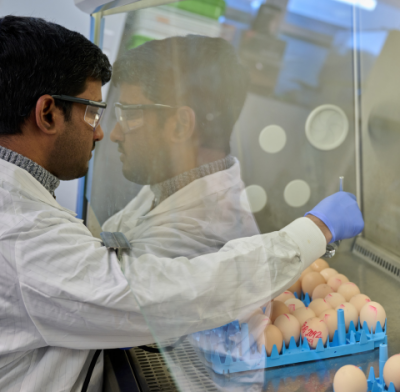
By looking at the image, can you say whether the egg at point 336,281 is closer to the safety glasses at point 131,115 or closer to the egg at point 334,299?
the egg at point 334,299

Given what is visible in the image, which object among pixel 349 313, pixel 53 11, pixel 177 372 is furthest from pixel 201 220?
pixel 53 11

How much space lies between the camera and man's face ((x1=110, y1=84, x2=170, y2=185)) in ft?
3.01

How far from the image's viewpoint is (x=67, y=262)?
0.85m

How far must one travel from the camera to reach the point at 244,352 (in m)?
0.66

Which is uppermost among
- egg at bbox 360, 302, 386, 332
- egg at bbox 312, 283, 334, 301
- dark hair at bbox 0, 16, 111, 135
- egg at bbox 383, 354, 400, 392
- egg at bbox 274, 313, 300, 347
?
dark hair at bbox 0, 16, 111, 135

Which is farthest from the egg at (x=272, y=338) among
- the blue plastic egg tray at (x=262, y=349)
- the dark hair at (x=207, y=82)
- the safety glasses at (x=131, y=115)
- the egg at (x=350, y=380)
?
the safety glasses at (x=131, y=115)

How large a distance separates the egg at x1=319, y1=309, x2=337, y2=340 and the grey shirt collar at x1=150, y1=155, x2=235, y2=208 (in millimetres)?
382

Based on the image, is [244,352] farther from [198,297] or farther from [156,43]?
[156,43]

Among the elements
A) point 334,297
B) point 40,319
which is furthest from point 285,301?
point 40,319

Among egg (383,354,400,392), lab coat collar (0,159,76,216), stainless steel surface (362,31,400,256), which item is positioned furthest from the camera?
stainless steel surface (362,31,400,256)

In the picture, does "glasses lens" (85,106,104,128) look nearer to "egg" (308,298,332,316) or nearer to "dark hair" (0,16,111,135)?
"dark hair" (0,16,111,135)

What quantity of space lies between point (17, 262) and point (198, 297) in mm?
388

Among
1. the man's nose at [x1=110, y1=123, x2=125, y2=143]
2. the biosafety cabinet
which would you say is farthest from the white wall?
the man's nose at [x1=110, y1=123, x2=125, y2=143]

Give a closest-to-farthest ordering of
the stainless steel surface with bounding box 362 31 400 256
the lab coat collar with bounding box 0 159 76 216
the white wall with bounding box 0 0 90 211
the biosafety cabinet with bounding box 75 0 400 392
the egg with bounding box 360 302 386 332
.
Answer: the biosafety cabinet with bounding box 75 0 400 392
the egg with bounding box 360 302 386 332
the lab coat collar with bounding box 0 159 76 216
the stainless steel surface with bounding box 362 31 400 256
the white wall with bounding box 0 0 90 211
